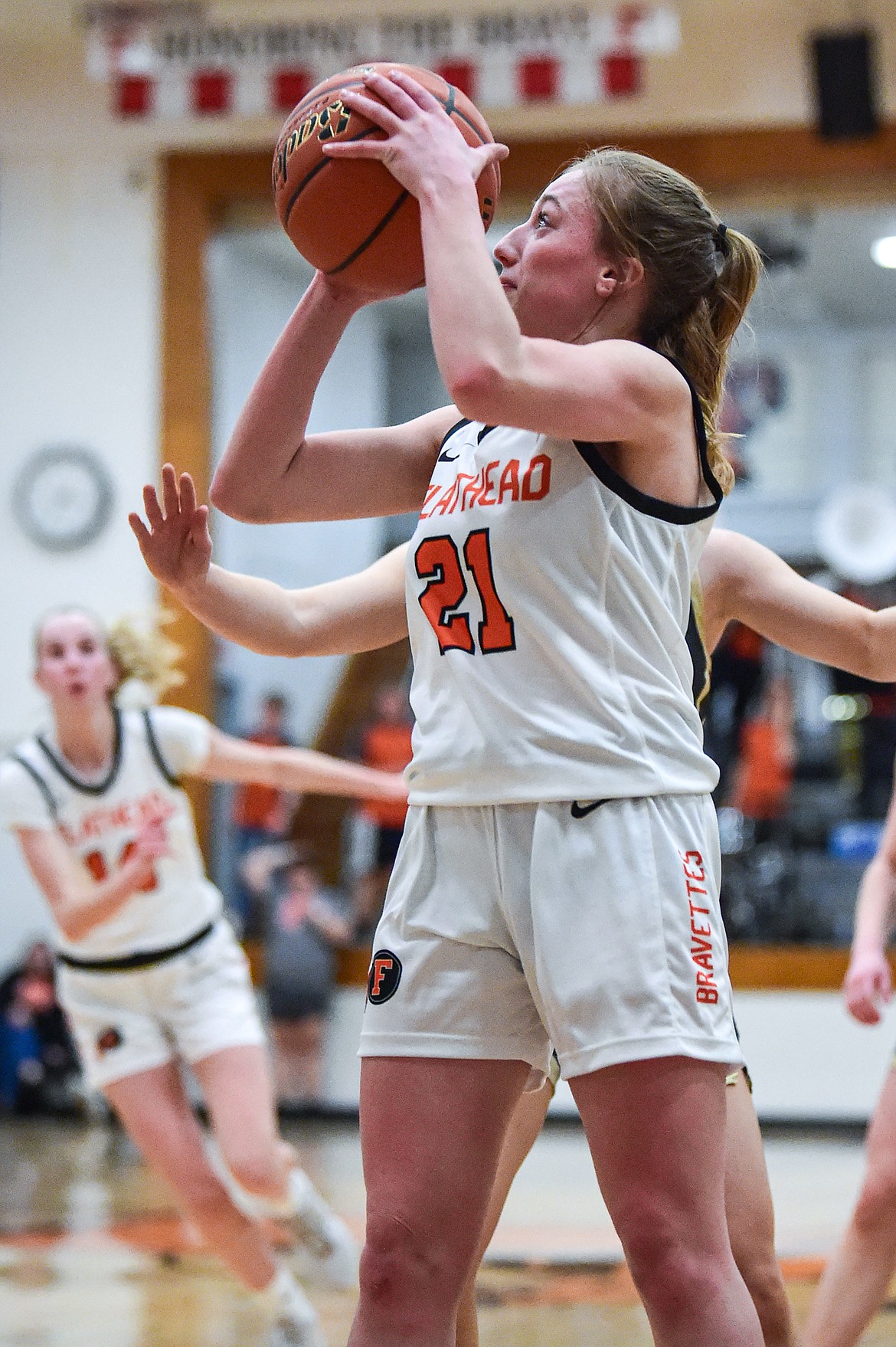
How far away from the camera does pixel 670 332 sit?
6.76 ft

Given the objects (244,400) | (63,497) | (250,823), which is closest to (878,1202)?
(244,400)

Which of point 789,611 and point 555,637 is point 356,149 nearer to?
point 555,637

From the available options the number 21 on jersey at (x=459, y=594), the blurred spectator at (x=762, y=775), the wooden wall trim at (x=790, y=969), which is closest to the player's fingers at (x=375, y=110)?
the number 21 on jersey at (x=459, y=594)

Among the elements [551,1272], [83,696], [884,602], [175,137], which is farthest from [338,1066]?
[884,602]

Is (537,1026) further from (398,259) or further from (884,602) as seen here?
(884,602)

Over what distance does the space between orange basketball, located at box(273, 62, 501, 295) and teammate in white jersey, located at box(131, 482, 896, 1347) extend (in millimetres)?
397

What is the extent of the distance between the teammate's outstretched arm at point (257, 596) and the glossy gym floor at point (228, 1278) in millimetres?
2217

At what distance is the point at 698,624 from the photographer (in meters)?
2.30

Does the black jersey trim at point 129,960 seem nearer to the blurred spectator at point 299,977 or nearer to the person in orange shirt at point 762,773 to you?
the blurred spectator at point 299,977

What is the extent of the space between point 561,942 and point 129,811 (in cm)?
259

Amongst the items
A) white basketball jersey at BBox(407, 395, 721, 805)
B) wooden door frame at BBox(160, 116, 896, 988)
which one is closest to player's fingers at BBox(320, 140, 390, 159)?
white basketball jersey at BBox(407, 395, 721, 805)

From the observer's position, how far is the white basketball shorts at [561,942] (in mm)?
1766

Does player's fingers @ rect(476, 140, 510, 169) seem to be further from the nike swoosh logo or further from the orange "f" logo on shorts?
the orange "f" logo on shorts

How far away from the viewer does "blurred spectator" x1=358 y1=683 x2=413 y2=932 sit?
855cm
